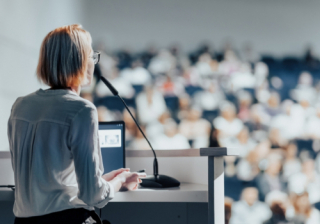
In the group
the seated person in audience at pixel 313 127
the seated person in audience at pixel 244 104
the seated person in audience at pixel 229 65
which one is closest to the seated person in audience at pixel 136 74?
the seated person in audience at pixel 229 65

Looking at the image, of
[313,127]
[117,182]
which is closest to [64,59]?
[117,182]

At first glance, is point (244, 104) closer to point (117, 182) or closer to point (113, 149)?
point (113, 149)

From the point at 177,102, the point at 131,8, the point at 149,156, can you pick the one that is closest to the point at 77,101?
the point at 149,156

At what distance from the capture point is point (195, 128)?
268cm

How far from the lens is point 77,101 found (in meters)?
0.71

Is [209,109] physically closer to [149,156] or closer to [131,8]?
[131,8]

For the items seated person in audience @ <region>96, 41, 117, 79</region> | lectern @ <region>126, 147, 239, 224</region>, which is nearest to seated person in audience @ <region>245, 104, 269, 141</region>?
seated person in audience @ <region>96, 41, 117, 79</region>

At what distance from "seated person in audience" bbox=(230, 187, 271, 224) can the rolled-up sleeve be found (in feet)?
6.94

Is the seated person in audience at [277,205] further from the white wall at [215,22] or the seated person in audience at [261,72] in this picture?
the white wall at [215,22]

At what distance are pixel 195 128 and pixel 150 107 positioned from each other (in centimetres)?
42

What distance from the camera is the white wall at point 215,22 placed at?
2.79 m

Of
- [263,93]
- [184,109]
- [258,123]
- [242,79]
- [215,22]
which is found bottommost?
[258,123]

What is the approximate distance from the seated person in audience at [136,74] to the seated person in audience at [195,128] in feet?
1.55

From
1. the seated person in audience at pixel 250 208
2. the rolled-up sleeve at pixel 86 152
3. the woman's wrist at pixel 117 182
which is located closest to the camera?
the rolled-up sleeve at pixel 86 152
